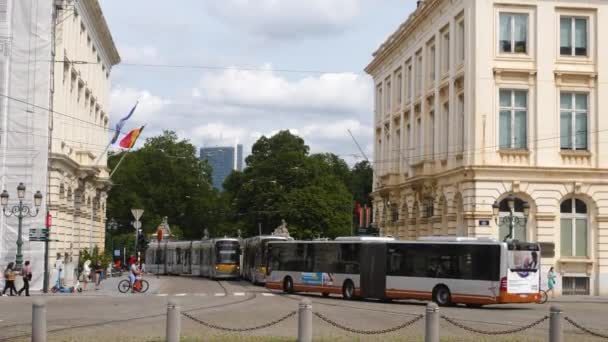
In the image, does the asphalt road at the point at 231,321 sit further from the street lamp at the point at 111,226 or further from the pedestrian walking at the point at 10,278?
the street lamp at the point at 111,226

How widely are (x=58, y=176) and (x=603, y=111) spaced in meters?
27.3

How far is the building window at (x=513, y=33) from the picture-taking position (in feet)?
162

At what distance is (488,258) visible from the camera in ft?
122

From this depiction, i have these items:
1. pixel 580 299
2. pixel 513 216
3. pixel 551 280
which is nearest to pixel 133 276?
pixel 513 216

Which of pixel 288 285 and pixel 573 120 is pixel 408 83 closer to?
pixel 573 120

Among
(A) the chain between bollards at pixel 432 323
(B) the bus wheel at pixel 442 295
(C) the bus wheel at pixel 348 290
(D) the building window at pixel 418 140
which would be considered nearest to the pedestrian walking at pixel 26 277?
(C) the bus wheel at pixel 348 290

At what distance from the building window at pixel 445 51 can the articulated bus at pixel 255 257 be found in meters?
13.0

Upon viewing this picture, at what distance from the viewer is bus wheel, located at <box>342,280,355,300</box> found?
143 ft

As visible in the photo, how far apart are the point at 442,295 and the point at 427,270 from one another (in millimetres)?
1238

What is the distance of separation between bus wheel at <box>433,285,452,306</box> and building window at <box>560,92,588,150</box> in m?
14.1

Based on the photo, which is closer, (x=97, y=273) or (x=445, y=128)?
(x=97, y=273)

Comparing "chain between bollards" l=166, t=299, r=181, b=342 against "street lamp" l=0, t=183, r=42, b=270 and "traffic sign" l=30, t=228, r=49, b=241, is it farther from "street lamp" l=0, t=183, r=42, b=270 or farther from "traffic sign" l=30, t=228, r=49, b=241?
"traffic sign" l=30, t=228, r=49, b=241

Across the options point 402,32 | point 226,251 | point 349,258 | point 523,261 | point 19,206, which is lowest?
point 226,251

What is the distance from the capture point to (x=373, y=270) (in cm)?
4219
